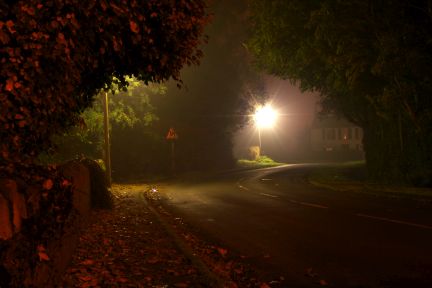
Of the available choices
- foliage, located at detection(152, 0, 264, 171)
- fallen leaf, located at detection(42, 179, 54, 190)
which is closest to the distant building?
foliage, located at detection(152, 0, 264, 171)

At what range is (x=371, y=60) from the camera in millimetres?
20297

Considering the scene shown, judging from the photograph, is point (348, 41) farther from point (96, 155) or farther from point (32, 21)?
point (32, 21)

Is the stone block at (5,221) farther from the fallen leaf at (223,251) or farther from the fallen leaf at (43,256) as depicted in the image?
the fallen leaf at (223,251)

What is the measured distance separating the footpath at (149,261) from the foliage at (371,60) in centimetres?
1172

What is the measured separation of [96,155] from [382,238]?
20.1 metres

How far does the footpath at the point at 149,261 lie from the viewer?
21.8 ft

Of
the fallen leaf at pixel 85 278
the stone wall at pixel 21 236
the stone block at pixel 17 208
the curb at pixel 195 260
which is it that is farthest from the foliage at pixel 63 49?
the curb at pixel 195 260

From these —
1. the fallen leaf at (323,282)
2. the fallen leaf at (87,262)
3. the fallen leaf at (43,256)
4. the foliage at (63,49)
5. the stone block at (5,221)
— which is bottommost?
the fallen leaf at (323,282)

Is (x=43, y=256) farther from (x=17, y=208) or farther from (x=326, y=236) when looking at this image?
(x=326, y=236)

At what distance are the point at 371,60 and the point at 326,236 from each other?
11.9 m

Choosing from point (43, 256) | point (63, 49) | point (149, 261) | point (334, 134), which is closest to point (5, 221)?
point (43, 256)

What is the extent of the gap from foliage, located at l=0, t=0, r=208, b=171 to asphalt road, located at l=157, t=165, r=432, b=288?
3931 mm

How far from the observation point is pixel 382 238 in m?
10.1

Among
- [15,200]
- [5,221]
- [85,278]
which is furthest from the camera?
[85,278]
